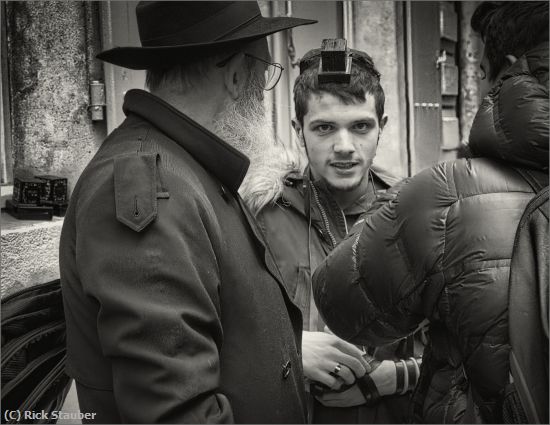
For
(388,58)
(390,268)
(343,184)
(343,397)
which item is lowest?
(343,397)

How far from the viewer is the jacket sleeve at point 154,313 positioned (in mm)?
1174

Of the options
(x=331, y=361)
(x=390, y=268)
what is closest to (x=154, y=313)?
(x=390, y=268)

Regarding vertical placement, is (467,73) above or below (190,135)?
above

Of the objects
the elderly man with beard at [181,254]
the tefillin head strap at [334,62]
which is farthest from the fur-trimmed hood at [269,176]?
the elderly man with beard at [181,254]

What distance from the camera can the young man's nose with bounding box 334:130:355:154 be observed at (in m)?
2.33

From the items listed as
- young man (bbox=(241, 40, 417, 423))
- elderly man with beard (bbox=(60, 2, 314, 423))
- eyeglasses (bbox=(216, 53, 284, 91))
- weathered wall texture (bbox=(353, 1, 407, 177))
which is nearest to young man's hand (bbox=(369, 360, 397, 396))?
young man (bbox=(241, 40, 417, 423))

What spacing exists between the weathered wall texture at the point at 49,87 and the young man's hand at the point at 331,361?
1.66 metres

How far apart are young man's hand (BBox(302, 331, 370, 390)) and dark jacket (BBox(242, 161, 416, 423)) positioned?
0.14 meters

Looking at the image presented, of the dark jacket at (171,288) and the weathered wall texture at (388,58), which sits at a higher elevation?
the weathered wall texture at (388,58)

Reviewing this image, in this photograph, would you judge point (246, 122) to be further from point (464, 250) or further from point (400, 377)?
point (400, 377)

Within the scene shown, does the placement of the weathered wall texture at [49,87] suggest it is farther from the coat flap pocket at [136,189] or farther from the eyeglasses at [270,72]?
the coat flap pocket at [136,189]

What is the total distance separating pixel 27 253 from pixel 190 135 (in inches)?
56.4

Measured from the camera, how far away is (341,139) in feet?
7.70

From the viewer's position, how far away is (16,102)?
292cm
